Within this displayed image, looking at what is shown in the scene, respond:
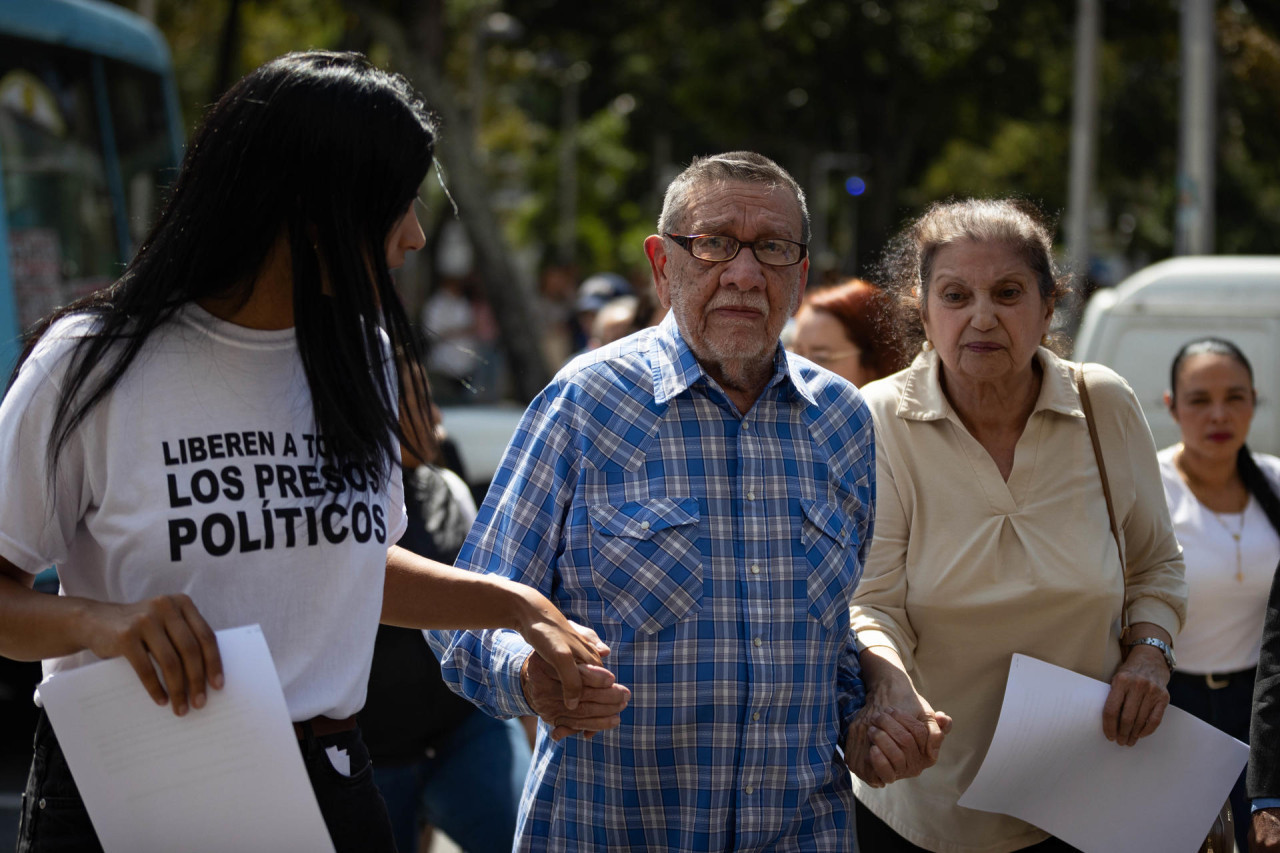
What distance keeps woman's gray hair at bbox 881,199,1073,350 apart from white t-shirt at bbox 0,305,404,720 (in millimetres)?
1545

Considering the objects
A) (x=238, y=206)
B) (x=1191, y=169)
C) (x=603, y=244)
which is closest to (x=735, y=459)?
(x=238, y=206)

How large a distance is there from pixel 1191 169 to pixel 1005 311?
10.6m

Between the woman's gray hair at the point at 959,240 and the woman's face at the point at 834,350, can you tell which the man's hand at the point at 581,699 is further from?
the woman's face at the point at 834,350

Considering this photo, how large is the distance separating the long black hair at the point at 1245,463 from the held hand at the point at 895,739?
7.22 ft

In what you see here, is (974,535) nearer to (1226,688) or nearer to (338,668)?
(338,668)

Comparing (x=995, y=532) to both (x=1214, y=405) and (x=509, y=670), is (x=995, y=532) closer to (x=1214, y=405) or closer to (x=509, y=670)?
(x=509, y=670)

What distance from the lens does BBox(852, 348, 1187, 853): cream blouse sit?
296cm

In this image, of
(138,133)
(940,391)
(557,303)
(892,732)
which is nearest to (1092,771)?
(892,732)

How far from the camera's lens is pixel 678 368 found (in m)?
2.74

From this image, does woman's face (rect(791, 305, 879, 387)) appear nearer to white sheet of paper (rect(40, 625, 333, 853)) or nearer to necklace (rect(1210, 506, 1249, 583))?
necklace (rect(1210, 506, 1249, 583))

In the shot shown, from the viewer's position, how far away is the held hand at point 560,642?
2229mm

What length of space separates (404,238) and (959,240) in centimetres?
139

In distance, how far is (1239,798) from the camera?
4.18 meters

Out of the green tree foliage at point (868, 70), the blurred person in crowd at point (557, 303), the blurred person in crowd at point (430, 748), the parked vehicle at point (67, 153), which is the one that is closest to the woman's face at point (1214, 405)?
the blurred person in crowd at point (430, 748)
